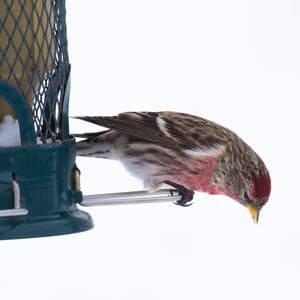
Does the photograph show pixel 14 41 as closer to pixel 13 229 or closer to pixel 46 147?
pixel 46 147

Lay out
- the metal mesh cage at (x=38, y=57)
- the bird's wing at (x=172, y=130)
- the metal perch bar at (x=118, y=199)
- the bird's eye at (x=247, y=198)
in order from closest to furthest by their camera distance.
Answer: the metal mesh cage at (x=38, y=57) < the metal perch bar at (x=118, y=199) < the bird's wing at (x=172, y=130) < the bird's eye at (x=247, y=198)

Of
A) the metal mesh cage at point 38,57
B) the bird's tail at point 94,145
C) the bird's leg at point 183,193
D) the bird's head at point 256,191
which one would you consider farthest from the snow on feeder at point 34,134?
the bird's head at point 256,191

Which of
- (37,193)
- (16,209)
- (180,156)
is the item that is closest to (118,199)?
(37,193)

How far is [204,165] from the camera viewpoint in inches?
182

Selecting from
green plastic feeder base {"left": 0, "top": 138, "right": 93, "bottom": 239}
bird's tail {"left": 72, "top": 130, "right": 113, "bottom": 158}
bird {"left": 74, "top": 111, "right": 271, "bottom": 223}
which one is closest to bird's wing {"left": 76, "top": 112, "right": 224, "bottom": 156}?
bird {"left": 74, "top": 111, "right": 271, "bottom": 223}

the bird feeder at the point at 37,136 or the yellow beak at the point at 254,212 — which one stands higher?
the bird feeder at the point at 37,136

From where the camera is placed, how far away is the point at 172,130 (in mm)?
4629

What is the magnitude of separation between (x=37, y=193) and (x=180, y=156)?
4.93 ft

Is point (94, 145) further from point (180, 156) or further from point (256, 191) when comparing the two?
point (256, 191)

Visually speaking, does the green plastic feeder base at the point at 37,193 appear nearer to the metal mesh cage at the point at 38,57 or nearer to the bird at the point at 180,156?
the metal mesh cage at the point at 38,57

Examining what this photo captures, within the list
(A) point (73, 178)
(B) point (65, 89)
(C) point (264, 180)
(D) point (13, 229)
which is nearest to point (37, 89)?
(B) point (65, 89)

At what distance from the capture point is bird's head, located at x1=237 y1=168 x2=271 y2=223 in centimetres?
454

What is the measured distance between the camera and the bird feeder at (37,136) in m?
3.17

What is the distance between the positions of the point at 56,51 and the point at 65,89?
0.18 meters
